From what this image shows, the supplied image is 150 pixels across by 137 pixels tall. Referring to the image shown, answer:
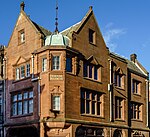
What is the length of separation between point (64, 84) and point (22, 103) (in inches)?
229

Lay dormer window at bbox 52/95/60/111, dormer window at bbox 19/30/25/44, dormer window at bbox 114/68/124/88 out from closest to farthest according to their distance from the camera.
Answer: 1. dormer window at bbox 52/95/60/111
2. dormer window at bbox 19/30/25/44
3. dormer window at bbox 114/68/124/88

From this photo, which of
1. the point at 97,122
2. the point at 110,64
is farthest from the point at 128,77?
the point at 97,122

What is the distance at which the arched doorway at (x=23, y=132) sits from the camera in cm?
3481

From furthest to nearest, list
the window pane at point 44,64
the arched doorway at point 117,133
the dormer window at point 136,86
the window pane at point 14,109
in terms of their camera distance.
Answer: the dormer window at point 136,86
the arched doorway at point 117,133
the window pane at point 14,109
the window pane at point 44,64

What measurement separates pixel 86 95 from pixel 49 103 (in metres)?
5.11

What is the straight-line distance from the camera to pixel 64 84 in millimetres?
32906

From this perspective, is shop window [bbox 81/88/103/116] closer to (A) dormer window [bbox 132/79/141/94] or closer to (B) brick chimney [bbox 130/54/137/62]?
(A) dormer window [bbox 132/79/141/94]

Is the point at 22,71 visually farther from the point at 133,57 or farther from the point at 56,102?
the point at 133,57

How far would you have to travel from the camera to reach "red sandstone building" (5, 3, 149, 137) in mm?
32875

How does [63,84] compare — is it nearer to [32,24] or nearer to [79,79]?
[79,79]

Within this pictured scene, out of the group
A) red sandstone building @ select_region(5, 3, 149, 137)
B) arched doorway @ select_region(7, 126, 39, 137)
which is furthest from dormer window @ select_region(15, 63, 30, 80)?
arched doorway @ select_region(7, 126, 39, 137)

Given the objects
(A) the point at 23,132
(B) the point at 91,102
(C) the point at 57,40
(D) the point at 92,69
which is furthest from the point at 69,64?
(A) the point at 23,132

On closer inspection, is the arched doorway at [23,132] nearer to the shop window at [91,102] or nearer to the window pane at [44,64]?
the shop window at [91,102]

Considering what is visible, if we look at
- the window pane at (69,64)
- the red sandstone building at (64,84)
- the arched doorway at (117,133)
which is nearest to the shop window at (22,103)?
the red sandstone building at (64,84)
